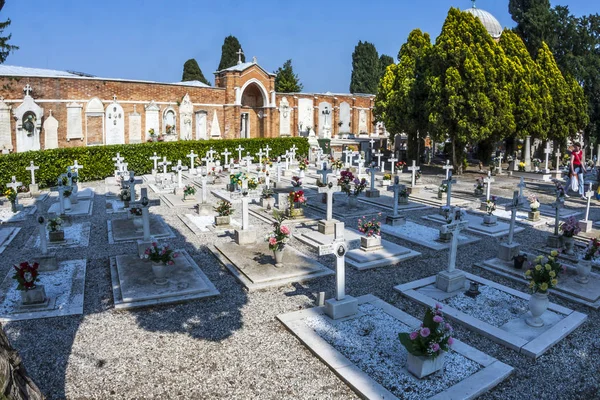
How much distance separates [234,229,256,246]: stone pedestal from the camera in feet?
37.4

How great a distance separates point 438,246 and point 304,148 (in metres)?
22.9

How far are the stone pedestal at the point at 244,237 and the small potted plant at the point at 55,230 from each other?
4.33 m

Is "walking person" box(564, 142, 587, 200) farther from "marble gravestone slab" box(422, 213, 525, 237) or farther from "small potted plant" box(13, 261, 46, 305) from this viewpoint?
"small potted plant" box(13, 261, 46, 305)

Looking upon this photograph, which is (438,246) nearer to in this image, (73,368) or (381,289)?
(381,289)

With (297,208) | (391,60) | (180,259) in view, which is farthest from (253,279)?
(391,60)

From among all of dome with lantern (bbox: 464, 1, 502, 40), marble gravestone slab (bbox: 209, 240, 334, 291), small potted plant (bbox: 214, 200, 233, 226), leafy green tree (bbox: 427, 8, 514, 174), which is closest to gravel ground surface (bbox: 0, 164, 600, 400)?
marble gravestone slab (bbox: 209, 240, 334, 291)

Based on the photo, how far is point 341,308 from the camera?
7.39 meters

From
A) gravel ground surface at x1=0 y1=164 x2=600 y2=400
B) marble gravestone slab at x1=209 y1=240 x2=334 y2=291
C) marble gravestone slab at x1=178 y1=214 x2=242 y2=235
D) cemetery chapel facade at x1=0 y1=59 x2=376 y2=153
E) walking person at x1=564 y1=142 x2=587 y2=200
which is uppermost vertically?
cemetery chapel facade at x1=0 y1=59 x2=376 y2=153

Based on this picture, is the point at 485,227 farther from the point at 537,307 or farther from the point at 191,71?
the point at 191,71

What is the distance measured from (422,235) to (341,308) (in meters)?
6.06

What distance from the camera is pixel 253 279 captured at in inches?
353

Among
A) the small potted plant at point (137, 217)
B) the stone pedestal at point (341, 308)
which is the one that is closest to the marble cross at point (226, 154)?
the small potted plant at point (137, 217)

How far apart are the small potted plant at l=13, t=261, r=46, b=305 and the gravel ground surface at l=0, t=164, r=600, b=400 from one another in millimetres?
545

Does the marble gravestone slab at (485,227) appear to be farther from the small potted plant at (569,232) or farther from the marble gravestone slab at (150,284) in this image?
the marble gravestone slab at (150,284)
